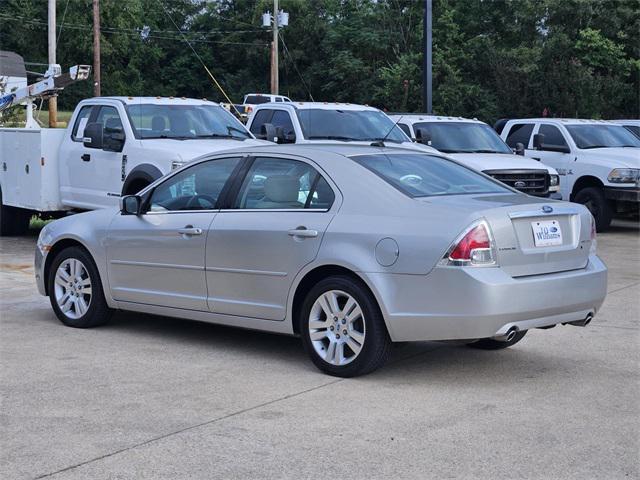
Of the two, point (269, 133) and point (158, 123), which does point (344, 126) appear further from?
point (158, 123)

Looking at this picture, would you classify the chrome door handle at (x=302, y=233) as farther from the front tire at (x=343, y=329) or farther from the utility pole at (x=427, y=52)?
the utility pole at (x=427, y=52)

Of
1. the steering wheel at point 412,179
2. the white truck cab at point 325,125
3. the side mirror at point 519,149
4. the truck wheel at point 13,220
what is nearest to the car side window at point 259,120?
the white truck cab at point 325,125

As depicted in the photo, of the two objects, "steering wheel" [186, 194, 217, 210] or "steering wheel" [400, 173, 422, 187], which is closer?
"steering wheel" [400, 173, 422, 187]

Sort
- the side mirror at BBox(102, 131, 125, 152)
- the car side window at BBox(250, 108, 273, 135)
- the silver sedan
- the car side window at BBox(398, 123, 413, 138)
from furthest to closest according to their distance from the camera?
the car side window at BBox(398, 123, 413, 138) < the car side window at BBox(250, 108, 273, 135) < the side mirror at BBox(102, 131, 125, 152) < the silver sedan

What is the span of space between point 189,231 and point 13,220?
9.03 m

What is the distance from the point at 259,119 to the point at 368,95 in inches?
1274

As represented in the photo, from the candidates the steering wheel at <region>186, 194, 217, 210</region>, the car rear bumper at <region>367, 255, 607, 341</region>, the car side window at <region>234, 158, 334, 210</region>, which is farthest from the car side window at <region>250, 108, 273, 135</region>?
the car rear bumper at <region>367, 255, 607, 341</region>

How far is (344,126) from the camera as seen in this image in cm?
1544

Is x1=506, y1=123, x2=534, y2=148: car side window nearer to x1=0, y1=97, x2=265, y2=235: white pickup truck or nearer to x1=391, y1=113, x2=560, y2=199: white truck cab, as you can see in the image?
x1=391, y1=113, x2=560, y2=199: white truck cab

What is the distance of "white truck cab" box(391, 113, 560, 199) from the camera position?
1561cm

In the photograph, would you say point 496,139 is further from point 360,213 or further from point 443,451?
point 443,451

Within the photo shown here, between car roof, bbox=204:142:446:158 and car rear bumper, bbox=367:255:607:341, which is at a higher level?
car roof, bbox=204:142:446:158

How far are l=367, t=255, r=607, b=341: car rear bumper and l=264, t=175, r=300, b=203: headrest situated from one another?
1.07 meters

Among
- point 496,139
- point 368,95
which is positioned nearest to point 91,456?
point 496,139
